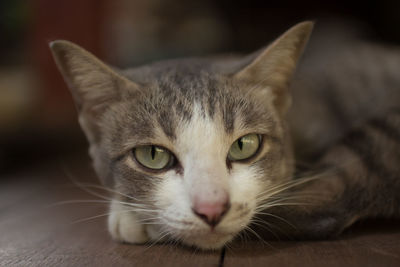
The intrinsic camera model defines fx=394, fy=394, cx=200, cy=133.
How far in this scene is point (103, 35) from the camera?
12.9ft

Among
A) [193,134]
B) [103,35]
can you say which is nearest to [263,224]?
[193,134]

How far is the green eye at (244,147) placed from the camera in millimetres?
1148

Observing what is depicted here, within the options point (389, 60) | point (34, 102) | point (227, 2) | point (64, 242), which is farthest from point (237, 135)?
point (227, 2)

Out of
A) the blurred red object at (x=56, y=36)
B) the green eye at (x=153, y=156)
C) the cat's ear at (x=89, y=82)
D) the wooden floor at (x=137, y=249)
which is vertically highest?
the blurred red object at (x=56, y=36)

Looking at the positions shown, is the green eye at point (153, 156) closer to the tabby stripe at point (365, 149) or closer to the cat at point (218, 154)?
the cat at point (218, 154)

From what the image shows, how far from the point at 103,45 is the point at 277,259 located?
338 centimetres

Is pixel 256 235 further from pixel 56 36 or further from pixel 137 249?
pixel 56 36

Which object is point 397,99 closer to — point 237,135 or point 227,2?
point 237,135

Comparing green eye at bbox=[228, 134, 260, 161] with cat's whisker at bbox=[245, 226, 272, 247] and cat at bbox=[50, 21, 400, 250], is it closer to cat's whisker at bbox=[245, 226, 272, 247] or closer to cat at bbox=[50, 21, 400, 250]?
cat at bbox=[50, 21, 400, 250]

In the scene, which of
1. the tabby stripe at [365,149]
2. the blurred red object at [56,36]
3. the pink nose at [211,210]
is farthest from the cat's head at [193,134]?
the blurred red object at [56,36]

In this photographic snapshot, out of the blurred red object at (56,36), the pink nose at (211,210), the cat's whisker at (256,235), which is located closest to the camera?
the pink nose at (211,210)

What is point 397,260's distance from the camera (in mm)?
960

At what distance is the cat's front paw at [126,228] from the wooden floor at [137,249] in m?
0.03

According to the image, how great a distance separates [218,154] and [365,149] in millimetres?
520
